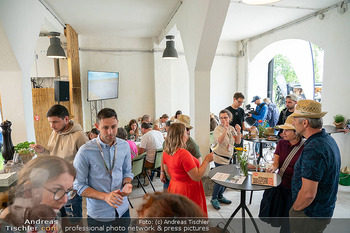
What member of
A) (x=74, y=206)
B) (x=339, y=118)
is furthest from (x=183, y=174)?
(x=339, y=118)

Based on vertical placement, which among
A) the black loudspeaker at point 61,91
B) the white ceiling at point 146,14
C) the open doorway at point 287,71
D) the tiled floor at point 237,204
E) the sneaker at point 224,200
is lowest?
the tiled floor at point 237,204

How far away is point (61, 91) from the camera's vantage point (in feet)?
17.7

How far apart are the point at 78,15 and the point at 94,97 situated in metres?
2.44

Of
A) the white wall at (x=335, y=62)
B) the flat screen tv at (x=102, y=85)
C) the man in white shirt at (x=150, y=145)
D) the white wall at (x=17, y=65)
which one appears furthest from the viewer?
the flat screen tv at (x=102, y=85)

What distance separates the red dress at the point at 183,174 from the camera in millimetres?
2079

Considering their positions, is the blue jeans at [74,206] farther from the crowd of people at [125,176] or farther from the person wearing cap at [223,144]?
the person wearing cap at [223,144]

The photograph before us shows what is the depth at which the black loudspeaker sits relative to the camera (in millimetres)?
5269

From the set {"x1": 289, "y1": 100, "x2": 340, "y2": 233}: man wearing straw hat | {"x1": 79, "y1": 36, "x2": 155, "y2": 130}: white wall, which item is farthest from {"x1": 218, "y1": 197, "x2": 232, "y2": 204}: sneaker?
{"x1": 79, "y1": 36, "x2": 155, "y2": 130}: white wall

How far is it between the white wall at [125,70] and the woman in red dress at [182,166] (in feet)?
18.8

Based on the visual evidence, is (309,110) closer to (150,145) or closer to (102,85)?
(150,145)

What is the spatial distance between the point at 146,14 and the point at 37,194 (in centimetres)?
505

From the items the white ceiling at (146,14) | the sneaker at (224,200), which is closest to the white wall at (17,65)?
the white ceiling at (146,14)

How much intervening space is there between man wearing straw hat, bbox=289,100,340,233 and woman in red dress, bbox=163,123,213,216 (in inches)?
32.4

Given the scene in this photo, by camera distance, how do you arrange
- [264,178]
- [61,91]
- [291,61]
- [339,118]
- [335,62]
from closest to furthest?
[264,178] → [339,118] → [335,62] → [61,91] → [291,61]
